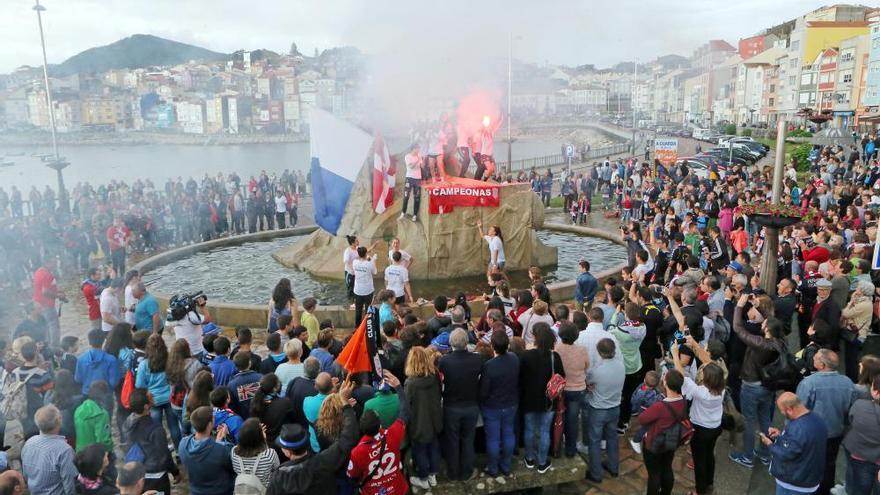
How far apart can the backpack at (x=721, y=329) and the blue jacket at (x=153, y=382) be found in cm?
604

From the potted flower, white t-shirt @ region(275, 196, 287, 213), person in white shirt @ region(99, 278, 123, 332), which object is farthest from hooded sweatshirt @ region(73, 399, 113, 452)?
white t-shirt @ region(275, 196, 287, 213)

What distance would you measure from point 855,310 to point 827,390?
2524mm

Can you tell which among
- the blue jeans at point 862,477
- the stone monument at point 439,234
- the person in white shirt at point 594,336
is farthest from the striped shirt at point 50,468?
the stone monument at point 439,234

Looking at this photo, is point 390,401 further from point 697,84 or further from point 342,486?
point 697,84

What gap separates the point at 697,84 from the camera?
124 metres

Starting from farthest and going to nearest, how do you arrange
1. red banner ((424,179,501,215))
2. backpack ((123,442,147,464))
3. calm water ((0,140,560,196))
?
calm water ((0,140,560,196))
red banner ((424,179,501,215))
backpack ((123,442,147,464))

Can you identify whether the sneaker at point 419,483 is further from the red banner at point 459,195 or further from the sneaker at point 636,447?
the red banner at point 459,195

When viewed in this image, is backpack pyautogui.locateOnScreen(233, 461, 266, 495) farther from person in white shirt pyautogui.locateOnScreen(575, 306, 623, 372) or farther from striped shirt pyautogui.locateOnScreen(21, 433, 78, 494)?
person in white shirt pyautogui.locateOnScreen(575, 306, 623, 372)

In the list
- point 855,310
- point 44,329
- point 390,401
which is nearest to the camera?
point 390,401

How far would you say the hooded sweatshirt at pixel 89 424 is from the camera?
5.72 meters

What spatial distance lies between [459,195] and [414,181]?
3.61 ft

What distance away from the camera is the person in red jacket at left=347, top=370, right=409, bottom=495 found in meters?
4.94

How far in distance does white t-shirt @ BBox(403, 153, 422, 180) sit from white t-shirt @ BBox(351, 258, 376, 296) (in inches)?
164

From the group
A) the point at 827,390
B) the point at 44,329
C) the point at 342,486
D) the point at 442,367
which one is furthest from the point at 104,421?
the point at 827,390
